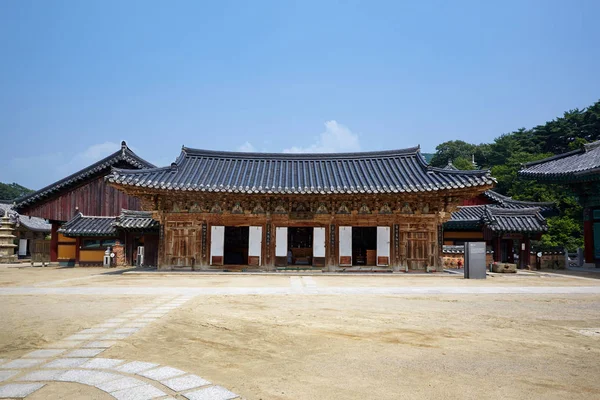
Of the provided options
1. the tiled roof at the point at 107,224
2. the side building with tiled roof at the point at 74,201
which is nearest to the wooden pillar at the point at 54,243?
the side building with tiled roof at the point at 74,201

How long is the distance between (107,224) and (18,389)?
22.2 metres

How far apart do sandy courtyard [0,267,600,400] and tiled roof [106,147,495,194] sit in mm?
7990

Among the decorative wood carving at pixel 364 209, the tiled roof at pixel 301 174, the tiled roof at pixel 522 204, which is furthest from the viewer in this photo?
the tiled roof at pixel 522 204

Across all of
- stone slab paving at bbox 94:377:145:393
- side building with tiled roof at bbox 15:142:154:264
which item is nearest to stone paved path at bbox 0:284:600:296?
stone slab paving at bbox 94:377:145:393

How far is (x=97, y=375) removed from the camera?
4.34 meters

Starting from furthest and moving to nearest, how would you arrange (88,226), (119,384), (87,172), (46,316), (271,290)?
1. (87,172)
2. (88,226)
3. (271,290)
4. (46,316)
5. (119,384)

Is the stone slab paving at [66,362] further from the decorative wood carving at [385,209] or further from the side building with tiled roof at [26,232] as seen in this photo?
the side building with tiled roof at [26,232]

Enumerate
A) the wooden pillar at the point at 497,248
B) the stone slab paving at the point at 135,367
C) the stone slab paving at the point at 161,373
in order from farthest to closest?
1. the wooden pillar at the point at 497,248
2. the stone slab paving at the point at 135,367
3. the stone slab paving at the point at 161,373

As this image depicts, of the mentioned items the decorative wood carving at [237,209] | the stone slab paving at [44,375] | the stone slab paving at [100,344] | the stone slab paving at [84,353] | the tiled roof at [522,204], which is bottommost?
the stone slab paving at [100,344]

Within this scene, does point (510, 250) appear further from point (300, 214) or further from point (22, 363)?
point (22, 363)

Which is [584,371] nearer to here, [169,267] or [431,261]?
[431,261]

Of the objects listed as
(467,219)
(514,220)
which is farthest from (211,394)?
(467,219)

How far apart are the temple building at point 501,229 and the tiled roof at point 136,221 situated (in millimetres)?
18122

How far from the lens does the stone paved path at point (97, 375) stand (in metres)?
3.81
